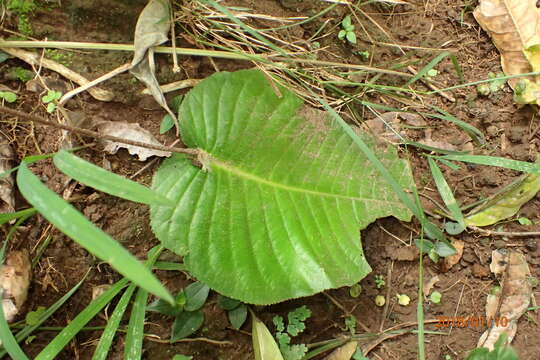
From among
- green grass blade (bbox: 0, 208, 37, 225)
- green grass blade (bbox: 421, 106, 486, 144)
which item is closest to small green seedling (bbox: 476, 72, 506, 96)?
green grass blade (bbox: 421, 106, 486, 144)

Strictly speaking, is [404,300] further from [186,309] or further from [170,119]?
[170,119]

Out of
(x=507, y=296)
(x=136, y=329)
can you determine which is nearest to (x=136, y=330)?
(x=136, y=329)

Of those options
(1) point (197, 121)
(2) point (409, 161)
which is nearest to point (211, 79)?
(1) point (197, 121)

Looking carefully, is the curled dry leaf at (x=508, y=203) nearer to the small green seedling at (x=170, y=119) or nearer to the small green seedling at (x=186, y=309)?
the small green seedling at (x=186, y=309)

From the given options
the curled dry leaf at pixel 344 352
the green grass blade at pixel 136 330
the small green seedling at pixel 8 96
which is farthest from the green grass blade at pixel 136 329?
the small green seedling at pixel 8 96

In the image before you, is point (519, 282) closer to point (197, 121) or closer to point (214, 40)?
point (197, 121)

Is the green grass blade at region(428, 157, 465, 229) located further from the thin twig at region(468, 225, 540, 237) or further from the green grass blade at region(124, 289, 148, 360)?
the green grass blade at region(124, 289, 148, 360)
